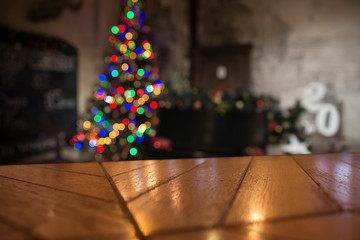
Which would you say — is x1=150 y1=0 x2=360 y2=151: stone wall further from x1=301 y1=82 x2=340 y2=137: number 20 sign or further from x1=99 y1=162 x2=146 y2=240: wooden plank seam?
x1=99 y1=162 x2=146 y2=240: wooden plank seam

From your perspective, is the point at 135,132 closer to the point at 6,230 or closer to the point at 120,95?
the point at 120,95

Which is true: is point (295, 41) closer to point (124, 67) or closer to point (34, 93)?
point (124, 67)

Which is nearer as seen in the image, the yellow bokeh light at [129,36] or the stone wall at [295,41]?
the yellow bokeh light at [129,36]

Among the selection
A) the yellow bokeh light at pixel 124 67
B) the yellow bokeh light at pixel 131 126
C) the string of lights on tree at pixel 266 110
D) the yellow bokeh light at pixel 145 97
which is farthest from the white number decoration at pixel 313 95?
the yellow bokeh light at pixel 124 67

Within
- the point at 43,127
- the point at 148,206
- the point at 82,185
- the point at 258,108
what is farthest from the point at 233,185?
the point at 43,127

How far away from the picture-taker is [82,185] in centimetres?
61

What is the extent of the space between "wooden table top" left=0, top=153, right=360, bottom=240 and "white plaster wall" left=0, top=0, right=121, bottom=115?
15.0 feet

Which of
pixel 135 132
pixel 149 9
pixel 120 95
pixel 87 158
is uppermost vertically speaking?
pixel 149 9

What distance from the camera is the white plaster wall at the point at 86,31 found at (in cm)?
480

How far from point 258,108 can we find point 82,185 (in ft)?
12.8

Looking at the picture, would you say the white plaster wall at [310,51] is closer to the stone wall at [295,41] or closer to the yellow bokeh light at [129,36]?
the stone wall at [295,41]

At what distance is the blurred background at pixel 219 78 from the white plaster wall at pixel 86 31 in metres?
0.02

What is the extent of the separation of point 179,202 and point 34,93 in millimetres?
4575

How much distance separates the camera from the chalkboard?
3.89 meters
